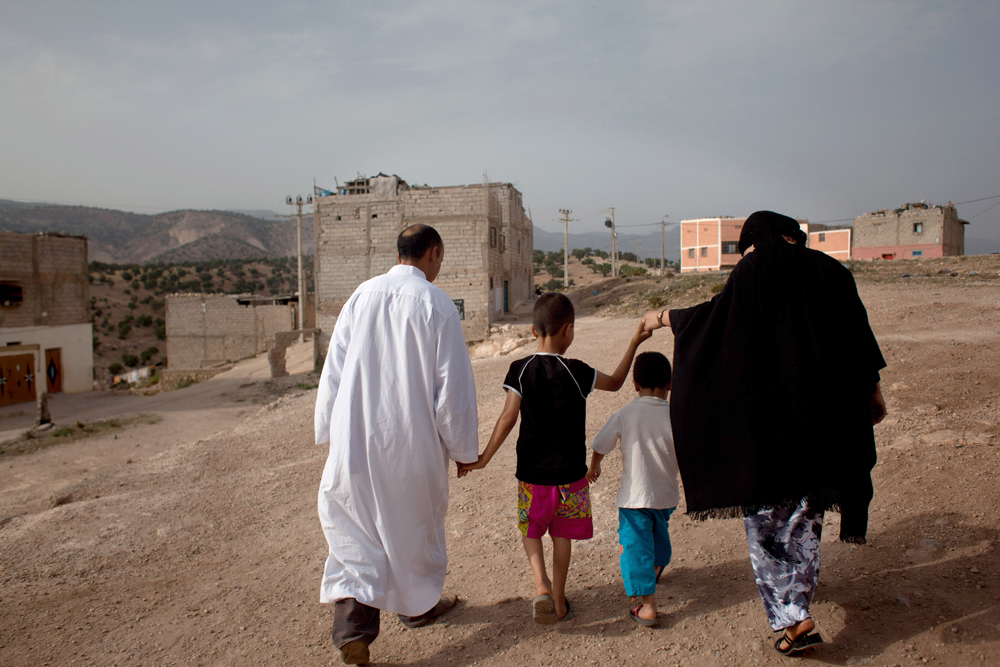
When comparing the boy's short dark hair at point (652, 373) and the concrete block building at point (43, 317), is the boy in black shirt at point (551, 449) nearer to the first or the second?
the boy's short dark hair at point (652, 373)

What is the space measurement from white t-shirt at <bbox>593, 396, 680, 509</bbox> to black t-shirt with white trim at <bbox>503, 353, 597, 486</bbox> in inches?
5.3

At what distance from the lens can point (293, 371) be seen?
19.7 metres

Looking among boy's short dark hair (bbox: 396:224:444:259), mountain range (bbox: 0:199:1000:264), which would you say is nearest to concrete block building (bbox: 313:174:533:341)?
boy's short dark hair (bbox: 396:224:444:259)

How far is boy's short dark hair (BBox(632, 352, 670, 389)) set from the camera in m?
2.55

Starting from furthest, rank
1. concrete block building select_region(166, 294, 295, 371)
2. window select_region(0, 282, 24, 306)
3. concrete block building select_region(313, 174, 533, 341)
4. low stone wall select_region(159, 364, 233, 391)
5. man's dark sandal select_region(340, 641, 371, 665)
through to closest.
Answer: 1. concrete block building select_region(166, 294, 295, 371)
2. low stone wall select_region(159, 364, 233, 391)
3. window select_region(0, 282, 24, 306)
4. concrete block building select_region(313, 174, 533, 341)
5. man's dark sandal select_region(340, 641, 371, 665)

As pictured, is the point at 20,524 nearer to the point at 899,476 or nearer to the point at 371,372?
the point at 371,372

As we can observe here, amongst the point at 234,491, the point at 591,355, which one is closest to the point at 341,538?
the point at 234,491

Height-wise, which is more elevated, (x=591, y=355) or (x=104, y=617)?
(x=591, y=355)

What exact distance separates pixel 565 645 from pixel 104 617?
232 cm

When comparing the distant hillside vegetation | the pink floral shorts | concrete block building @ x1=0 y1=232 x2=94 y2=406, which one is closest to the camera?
the pink floral shorts

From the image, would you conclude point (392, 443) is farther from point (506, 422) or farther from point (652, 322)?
point (652, 322)

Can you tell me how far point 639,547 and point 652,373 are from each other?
74cm

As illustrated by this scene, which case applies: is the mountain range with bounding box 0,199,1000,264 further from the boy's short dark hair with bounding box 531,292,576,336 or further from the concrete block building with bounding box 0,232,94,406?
the boy's short dark hair with bounding box 531,292,576,336

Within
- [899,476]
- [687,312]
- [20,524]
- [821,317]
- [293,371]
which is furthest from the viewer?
[293,371]
